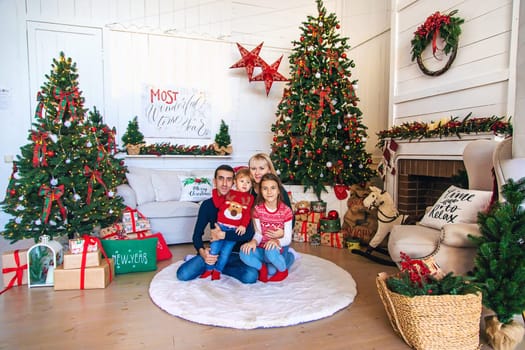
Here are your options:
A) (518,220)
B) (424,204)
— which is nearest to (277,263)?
(518,220)

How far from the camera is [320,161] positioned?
13.3ft

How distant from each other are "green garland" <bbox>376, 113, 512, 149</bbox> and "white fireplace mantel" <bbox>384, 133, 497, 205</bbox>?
6cm

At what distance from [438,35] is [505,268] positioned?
8.22 ft

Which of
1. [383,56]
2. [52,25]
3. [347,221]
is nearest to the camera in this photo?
[347,221]

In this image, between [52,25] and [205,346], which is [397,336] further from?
[52,25]

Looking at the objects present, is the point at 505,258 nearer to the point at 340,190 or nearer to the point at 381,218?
the point at 381,218

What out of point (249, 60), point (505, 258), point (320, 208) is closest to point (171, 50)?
point (249, 60)

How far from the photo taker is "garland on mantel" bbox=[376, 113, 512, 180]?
2652 millimetres

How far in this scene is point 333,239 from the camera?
3740 mm

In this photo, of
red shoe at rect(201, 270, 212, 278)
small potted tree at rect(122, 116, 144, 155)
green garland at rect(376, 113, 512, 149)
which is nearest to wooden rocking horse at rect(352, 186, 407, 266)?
green garland at rect(376, 113, 512, 149)

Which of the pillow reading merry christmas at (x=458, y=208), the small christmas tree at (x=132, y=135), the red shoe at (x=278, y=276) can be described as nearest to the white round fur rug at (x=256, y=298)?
the red shoe at (x=278, y=276)

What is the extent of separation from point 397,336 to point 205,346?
1032 mm

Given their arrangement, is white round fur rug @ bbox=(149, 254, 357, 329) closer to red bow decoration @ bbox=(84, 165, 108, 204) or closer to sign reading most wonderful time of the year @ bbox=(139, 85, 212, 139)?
red bow decoration @ bbox=(84, 165, 108, 204)

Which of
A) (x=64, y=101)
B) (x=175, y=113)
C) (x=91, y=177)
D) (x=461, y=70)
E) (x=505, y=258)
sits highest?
(x=461, y=70)
